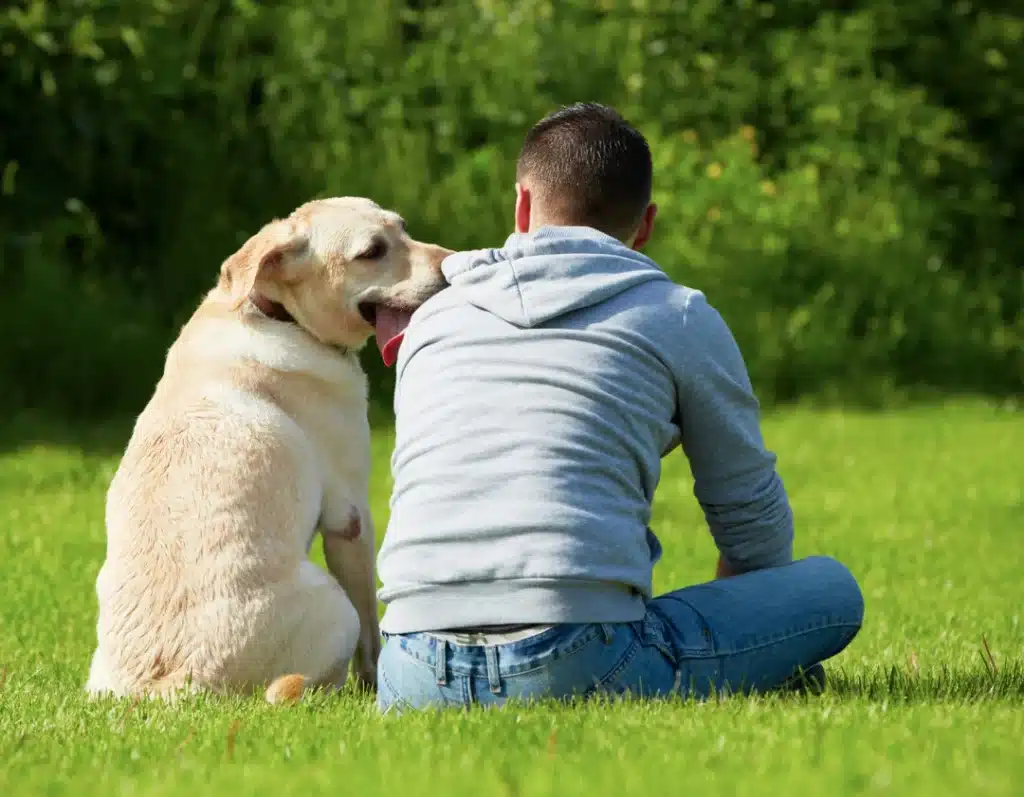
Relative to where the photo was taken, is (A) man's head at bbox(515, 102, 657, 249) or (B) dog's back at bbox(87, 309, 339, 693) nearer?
(A) man's head at bbox(515, 102, 657, 249)

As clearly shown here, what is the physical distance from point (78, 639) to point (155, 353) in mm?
5822

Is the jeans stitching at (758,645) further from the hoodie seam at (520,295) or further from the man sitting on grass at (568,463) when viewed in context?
the hoodie seam at (520,295)

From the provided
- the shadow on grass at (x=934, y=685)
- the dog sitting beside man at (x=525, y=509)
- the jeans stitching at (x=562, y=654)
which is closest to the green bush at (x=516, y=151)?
the dog sitting beside man at (x=525, y=509)

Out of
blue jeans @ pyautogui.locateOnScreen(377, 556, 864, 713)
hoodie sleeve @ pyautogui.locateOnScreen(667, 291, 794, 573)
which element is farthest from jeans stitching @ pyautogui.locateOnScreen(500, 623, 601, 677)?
hoodie sleeve @ pyautogui.locateOnScreen(667, 291, 794, 573)

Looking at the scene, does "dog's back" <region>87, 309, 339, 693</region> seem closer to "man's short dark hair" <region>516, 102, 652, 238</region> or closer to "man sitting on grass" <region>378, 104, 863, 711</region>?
"man sitting on grass" <region>378, 104, 863, 711</region>

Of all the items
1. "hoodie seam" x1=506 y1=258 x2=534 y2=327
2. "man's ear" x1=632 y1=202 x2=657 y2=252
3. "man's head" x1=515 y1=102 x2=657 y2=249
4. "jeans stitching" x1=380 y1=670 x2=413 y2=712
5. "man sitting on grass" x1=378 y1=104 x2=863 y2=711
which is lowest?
"jeans stitching" x1=380 y1=670 x2=413 y2=712

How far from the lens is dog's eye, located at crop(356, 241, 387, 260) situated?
4.97 m

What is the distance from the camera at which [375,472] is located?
9.50m

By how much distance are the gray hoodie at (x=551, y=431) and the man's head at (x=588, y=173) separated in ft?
0.39

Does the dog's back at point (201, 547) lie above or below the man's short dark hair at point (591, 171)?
below

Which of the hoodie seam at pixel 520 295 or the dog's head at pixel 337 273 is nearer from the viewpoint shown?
the hoodie seam at pixel 520 295

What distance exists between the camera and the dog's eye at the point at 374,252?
4969 millimetres

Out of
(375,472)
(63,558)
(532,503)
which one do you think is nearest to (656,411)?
(532,503)

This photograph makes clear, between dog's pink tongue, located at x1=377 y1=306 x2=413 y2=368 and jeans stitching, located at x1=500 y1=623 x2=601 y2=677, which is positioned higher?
dog's pink tongue, located at x1=377 y1=306 x2=413 y2=368
